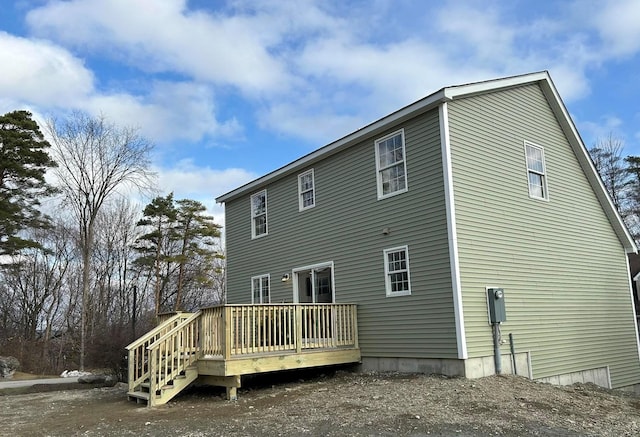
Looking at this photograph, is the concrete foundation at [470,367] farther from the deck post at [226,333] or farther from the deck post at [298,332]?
the deck post at [226,333]

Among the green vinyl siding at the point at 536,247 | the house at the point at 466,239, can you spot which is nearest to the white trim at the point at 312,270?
the house at the point at 466,239

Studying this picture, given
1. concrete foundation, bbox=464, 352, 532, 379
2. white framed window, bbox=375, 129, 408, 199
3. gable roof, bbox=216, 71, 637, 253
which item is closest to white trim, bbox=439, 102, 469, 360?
concrete foundation, bbox=464, 352, 532, 379

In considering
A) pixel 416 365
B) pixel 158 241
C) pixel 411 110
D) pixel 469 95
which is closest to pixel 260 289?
pixel 416 365

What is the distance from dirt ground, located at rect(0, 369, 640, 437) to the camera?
21.2 ft

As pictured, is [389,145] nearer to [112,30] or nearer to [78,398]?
[112,30]

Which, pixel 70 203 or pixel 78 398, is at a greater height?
pixel 70 203

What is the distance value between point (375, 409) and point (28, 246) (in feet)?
62.7

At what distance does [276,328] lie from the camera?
33.3ft

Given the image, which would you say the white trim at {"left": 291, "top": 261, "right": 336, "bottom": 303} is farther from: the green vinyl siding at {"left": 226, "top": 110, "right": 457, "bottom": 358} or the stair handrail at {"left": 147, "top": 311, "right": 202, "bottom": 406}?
the stair handrail at {"left": 147, "top": 311, "right": 202, "bottom": 406}

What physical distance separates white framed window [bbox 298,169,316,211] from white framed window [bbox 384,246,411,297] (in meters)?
3.07

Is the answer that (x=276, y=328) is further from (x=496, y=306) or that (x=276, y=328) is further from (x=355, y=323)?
(x=496, y=306)

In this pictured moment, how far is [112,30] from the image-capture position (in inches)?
491

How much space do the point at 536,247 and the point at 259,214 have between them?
306 inches

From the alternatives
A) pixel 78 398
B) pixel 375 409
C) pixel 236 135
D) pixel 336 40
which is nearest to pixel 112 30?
pixel 336 40
